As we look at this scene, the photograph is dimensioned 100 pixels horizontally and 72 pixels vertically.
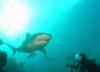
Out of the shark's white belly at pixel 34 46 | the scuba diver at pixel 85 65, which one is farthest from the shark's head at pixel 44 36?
the scuba diver at pixel 85 65

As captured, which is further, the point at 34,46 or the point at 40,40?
the point at 34,46

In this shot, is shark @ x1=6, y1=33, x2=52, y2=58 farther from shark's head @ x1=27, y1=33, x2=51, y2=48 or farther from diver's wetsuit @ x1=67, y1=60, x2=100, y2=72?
diver's wetsuit @ x1=67, y1=60, x2=100, y2=72

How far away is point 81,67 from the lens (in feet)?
20.5

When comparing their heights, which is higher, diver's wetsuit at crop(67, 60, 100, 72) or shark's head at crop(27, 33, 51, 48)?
shark's head at crop(27, 33, 51, 48)

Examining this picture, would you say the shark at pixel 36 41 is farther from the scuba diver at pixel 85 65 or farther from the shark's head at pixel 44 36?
the scuba diver at pixel 85 65

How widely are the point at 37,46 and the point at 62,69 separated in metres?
17.0

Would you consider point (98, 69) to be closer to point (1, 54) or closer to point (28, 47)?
point (1, 54)

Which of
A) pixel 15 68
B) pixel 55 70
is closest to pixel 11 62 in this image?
pixel 15 68

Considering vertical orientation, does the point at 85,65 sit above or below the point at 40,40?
below

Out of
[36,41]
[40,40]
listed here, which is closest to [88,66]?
[40,40]

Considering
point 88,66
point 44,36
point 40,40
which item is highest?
point 44,36

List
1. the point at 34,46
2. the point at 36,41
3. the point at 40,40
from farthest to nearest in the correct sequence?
1. the point at 34,46
2. the point at 36,41
3. the point at 40,40

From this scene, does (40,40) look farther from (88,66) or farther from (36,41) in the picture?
(88,66)

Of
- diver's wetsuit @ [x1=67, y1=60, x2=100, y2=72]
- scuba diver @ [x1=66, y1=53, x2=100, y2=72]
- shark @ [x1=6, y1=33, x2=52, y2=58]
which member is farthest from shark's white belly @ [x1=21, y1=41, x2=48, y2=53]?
diver's wetsuit @ [x1=67, y1=60, x2=100, y2=72]
